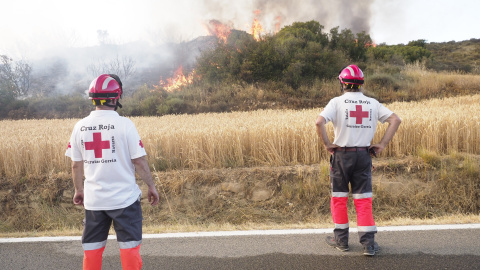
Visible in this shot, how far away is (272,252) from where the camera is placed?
4.54 metres

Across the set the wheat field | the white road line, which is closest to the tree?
the wheat field

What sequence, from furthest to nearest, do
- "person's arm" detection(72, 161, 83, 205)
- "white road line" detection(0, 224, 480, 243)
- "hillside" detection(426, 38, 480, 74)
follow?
1. "hillside" detection(426, 38, 480, 74)
2. "white road line" detection(0, 224, 480, 243)
3. "person's arm" detection(72, 161, 83, 205)

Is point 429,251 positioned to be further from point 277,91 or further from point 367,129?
point 277,91

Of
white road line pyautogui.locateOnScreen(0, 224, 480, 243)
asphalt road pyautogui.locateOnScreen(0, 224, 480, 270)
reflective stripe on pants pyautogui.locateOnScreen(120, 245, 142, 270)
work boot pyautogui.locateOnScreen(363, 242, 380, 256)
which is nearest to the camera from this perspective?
reflective stripe on pants pyautogui.locateOnScreen(120, 245, 142, 270)

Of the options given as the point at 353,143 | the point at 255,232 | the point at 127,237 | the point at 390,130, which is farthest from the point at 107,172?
the point at 390,130

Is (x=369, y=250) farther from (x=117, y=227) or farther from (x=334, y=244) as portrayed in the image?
(x=117, y=227)

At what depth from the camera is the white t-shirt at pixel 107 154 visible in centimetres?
324

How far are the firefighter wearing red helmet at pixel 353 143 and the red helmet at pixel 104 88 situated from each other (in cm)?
231

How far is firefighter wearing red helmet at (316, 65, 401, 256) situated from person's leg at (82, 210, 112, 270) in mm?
2576

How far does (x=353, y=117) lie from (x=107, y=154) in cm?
275

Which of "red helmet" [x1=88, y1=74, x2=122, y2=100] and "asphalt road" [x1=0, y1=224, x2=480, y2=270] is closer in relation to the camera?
"red helmet" [x1=88, y1=74, x2=122, y2=100]

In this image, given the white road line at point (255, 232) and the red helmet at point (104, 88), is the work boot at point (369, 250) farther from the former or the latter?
the red helmet at point (104, 88)

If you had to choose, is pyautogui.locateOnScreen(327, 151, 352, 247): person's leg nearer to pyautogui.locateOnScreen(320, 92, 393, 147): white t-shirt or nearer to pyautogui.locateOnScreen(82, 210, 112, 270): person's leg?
pyautogui.locateOnScreen(320, 92, 393, 147): white t-shirt

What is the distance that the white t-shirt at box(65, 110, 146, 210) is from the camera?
3.24m
